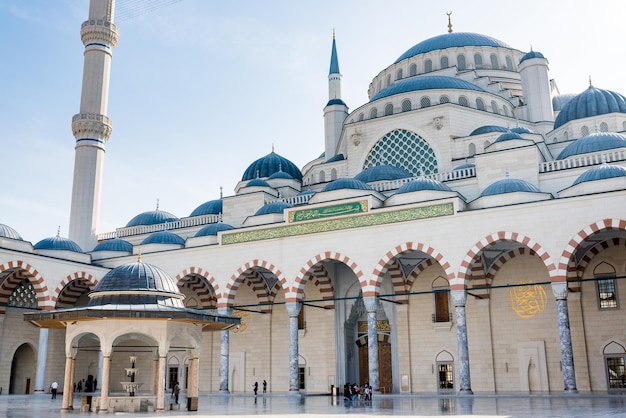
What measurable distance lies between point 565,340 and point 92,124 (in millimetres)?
18446

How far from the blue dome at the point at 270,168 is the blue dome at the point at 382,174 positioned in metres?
5.24

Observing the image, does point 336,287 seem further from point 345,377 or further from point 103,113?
point 103,113

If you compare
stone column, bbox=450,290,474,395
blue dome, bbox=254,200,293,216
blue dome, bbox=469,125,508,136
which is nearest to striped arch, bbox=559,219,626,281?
stone column, bbox=450,290,474,395

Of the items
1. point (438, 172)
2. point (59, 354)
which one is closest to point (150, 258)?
point (59, 354)

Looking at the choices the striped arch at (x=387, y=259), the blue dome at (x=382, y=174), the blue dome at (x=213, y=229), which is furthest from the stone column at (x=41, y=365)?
the blue dome at (x=382, y=174)

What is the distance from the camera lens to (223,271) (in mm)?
18188

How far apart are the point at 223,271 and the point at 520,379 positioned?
8679mm

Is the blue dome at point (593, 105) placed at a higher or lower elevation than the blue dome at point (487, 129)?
higher

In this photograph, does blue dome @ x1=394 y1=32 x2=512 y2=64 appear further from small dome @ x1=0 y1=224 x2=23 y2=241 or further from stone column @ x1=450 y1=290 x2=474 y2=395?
small dome @ x1=0 y1=224 x2=23 y2=241

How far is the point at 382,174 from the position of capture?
20.2m

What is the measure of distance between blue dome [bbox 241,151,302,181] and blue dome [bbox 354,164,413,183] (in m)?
5.24

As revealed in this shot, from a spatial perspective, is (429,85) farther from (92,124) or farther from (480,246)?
(92,124)

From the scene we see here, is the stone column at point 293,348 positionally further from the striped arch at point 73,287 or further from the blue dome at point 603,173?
the blue dome at point 603,173

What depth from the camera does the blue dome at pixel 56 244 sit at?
774 inches
